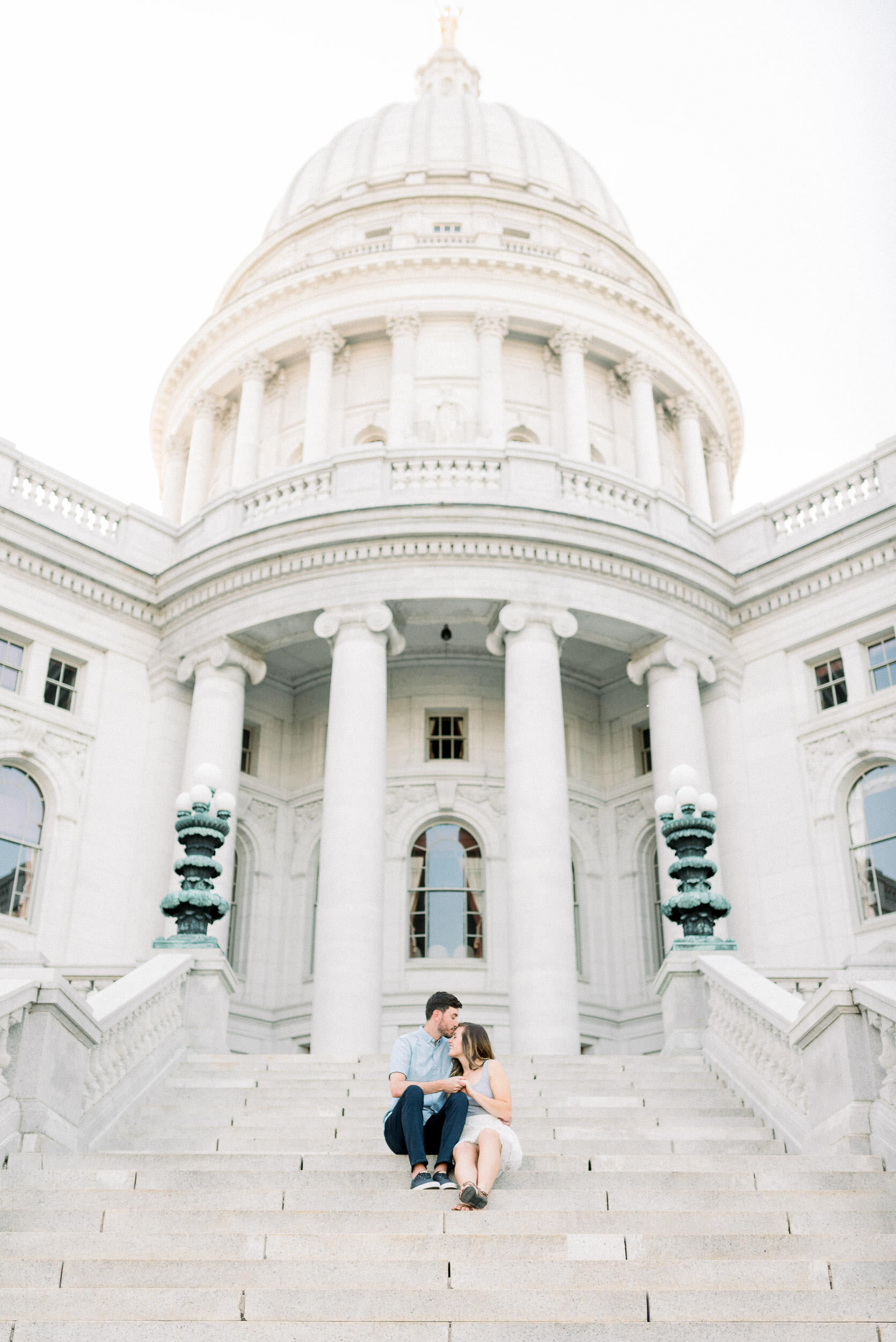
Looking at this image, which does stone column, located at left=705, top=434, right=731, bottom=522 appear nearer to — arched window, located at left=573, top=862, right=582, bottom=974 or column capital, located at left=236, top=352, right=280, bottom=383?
column capital, located at left=236, top=352, right=280, bottom=383

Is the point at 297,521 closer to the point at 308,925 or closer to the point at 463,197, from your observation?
the point at 308,925

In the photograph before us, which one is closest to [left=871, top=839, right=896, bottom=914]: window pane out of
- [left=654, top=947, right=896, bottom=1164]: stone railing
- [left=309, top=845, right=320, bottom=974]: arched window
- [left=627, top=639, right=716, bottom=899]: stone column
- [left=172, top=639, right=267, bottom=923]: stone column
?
[left=627, top=639, right=716, bottom=899]: stone column

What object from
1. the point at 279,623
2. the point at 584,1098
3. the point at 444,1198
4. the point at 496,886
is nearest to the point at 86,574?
the point at 279,623

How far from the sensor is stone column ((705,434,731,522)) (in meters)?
41.1

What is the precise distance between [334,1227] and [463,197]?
3823 centimetres

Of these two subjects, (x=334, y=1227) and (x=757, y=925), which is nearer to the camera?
(x=334, y=1227)

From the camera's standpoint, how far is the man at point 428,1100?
29.0 feet

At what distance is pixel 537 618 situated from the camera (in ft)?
77.9

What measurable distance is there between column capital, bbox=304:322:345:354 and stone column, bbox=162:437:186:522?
651 centimetres

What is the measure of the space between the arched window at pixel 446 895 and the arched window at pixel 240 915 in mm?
3627

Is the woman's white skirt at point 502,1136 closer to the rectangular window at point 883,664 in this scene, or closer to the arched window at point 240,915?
the rectangular window at point 883,664

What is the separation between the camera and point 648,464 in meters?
36.1

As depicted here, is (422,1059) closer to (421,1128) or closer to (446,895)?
(421,1128)

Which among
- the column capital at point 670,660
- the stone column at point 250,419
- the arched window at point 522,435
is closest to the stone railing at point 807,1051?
the column capital at point 670,660
